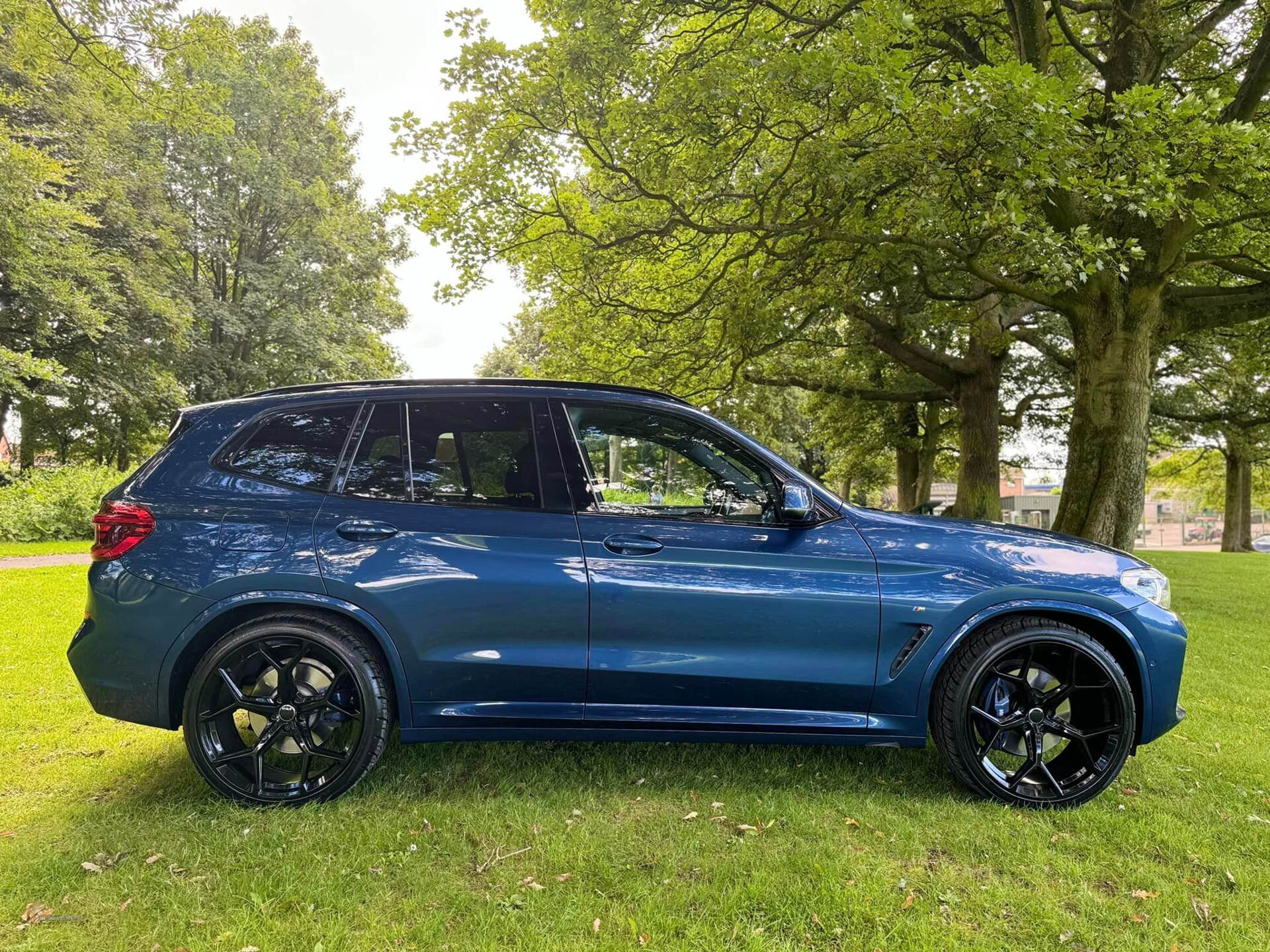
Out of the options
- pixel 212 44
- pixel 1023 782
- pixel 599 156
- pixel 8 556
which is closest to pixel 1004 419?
pixel 599 156

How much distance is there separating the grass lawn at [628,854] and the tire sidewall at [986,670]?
98 mm

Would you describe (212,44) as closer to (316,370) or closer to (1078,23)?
(1078,23)

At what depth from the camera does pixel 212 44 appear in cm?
982

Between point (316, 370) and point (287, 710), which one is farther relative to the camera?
point (316, 370)

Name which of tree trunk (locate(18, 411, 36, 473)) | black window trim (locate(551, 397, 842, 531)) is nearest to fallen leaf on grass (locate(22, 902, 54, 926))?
black window trim (locate(551, 397, 842, 531))

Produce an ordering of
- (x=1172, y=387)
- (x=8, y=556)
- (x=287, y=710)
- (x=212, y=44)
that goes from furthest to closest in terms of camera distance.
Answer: (x=1172, y=387)
(x=8, y=556)
(x=212, y=44)
(x=287, y=710)

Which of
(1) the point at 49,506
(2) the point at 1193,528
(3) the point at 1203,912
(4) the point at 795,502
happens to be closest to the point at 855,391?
(4) the point at 795,502

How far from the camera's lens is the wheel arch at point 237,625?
9.46 ft

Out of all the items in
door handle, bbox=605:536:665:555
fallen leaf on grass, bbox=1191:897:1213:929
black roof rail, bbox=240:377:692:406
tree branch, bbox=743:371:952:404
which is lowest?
fallen leaf on grass, bbox=1191:897:1213:929

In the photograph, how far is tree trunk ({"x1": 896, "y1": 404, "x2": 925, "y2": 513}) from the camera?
1911 cm

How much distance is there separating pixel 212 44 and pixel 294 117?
17313mm

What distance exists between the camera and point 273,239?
994 inches

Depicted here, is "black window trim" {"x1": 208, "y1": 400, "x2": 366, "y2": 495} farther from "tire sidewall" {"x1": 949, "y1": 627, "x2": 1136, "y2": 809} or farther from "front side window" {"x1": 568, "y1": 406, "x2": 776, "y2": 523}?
"tire sidewall" {"x1": 949, "y1": 627, "x2": 1136, "y2": 809}

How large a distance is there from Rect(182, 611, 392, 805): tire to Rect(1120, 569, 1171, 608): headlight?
3.40 metres
